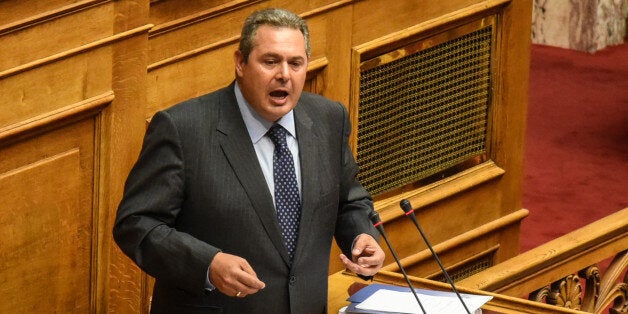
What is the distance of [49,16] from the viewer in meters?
3.47

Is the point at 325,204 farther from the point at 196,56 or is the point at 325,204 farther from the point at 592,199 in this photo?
the point at 592,199

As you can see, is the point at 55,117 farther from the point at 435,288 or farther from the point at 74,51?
the point at 435,288

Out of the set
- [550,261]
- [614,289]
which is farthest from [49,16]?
[614,289]

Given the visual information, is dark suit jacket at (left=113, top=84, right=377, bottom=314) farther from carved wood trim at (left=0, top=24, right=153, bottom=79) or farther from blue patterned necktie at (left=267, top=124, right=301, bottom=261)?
carved wood trim at (left=0, top=24, right=153, bottom=79)

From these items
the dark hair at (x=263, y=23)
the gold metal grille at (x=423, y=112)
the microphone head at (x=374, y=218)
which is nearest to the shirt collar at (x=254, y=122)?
the dark hair at (x=263, y=23)

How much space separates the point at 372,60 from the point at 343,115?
1.37 meters

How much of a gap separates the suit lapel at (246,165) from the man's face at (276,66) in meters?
0.11

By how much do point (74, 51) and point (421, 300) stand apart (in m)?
1.02

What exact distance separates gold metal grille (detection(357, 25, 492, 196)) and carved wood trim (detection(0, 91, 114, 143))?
3.86 ft

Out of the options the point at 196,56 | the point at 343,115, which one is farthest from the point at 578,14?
the point at 343,115

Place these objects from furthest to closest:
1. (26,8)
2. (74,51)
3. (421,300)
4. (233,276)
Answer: (74,51) < (26,8) < (421,300) < (233,276)

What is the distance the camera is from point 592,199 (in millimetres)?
6785

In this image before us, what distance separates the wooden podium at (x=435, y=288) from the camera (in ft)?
11.8

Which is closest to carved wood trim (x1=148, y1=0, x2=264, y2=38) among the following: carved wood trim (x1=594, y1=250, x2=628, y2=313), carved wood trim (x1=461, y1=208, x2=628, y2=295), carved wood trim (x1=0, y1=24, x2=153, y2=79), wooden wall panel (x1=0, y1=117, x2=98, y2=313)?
carved wood trim (x1=0, y1=24, x2=153, y2=79)
